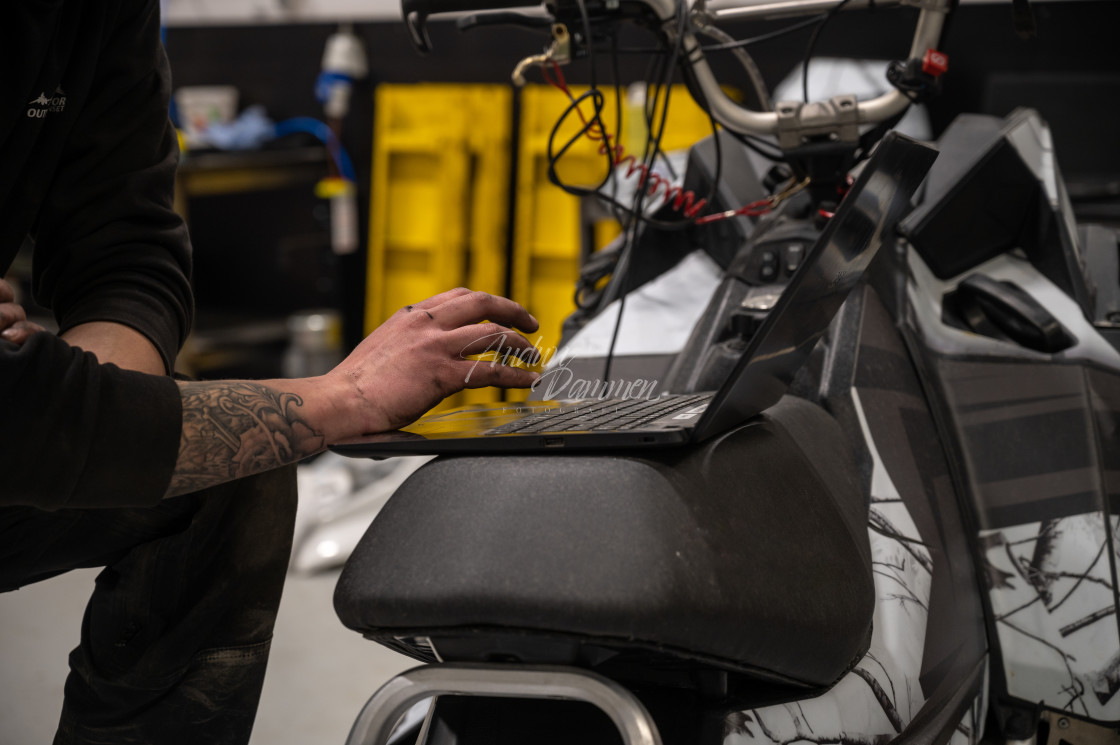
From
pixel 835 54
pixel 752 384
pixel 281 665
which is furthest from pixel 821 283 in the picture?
pixel 835 54

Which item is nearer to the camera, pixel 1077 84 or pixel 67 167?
pixel 67 167

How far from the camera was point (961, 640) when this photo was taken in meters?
0.77

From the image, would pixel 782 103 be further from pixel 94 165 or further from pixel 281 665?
Answer: pixel 281 665

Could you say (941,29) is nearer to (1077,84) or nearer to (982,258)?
(982,258)

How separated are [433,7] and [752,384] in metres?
0.66

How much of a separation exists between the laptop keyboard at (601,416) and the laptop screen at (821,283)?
51mm

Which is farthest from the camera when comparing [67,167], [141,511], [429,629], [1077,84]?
[1077,84]

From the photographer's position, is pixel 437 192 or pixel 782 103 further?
pixel 437 192

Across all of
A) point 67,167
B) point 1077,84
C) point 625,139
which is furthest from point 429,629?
point 1077,84

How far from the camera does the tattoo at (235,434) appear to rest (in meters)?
0.63

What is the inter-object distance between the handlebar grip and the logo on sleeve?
347mm

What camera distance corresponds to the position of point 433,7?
103cm

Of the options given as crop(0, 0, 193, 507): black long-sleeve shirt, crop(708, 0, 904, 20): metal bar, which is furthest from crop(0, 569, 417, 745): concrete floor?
crop(708, 0, 904, 20): metal bar

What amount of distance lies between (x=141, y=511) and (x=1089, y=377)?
2.78 feet
